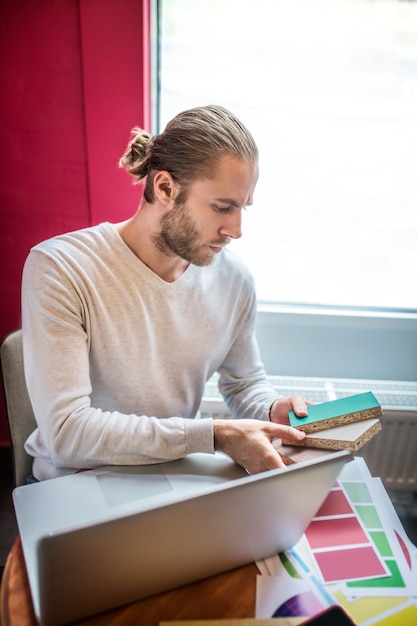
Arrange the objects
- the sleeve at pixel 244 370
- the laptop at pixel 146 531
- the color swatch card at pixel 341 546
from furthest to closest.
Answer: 1. the sleeve at pixel 244 370
2. the color swatch card at pixel 341 546
3. the laptop at pixel 146 531

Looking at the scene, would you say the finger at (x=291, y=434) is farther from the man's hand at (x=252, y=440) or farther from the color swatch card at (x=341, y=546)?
the color swatch card at (x=341, y=546)

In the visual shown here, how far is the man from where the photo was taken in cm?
103

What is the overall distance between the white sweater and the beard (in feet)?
0.26

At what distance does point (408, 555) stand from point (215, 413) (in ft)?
3.59

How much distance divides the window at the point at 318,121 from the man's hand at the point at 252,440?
111 centimetres

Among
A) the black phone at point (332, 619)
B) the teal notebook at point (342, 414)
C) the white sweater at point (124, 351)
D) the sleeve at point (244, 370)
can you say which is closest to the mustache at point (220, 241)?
the white sweater at point (124, 351)

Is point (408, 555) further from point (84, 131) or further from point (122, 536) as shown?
point (84, 131)

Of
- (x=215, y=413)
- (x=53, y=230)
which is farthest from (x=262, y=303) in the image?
(x=53, y=230)

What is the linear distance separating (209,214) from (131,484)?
26.3 inches

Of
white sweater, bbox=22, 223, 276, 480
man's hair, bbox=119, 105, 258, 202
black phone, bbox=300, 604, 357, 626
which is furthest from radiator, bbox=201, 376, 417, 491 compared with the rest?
black phone, bbox=300, 604, 357, 626

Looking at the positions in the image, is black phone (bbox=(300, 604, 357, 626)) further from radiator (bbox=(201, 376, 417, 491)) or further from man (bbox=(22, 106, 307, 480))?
radiator (bbox=(201, 376, 417, 491))

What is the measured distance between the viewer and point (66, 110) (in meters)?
1.69

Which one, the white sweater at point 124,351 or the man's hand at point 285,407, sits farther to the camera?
the man's hand at point 285,407

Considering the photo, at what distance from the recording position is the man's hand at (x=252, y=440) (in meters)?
0.97
